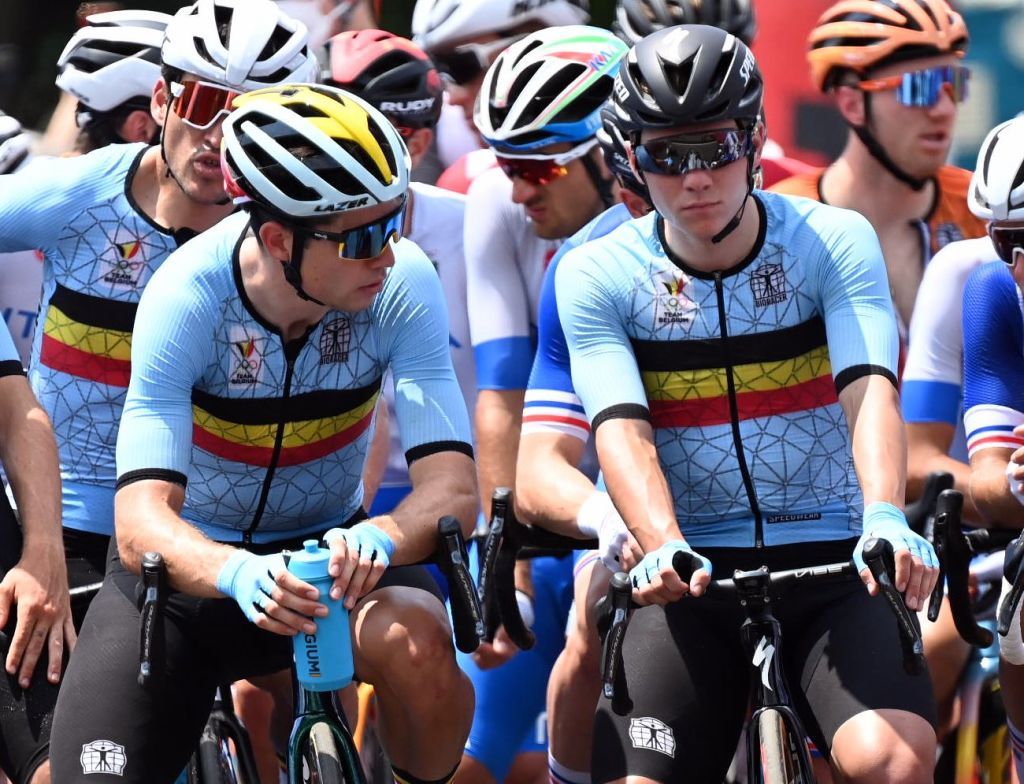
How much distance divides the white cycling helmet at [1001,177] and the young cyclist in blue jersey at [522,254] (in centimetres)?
153

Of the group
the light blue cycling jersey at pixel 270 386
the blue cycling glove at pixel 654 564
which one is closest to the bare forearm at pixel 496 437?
the light blue cycling jersey at pixel 270 386

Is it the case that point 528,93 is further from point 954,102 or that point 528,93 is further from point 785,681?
point 785,681

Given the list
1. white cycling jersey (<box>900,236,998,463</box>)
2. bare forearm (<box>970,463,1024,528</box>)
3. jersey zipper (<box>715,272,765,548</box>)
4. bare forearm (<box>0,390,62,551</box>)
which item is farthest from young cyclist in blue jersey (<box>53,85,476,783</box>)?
white cycling jersey (<box>900,236,998,463</box>)

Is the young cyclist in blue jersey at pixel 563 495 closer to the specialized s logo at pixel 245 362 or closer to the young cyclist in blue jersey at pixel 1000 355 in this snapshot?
the specialized s logo at pixel 245 362

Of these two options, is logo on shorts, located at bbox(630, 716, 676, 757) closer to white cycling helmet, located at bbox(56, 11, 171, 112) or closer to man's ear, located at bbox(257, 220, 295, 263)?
man's ear, located at bbox(257, 220, 295, 263)

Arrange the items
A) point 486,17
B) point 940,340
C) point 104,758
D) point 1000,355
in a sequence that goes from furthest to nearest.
→ point 486,17
point 940,340
point 1000,355
point 104,758

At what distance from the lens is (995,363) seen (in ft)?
19.7

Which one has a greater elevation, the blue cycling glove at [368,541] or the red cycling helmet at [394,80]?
the red cycling helmet at [394,80]

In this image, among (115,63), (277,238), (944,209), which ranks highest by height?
(277,238)

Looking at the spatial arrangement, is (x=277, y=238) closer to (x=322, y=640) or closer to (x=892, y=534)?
(x=322, y=640)

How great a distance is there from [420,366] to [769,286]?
3.05ft

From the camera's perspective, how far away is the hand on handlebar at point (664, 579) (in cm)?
471

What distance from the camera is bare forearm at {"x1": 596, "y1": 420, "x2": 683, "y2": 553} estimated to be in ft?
16.5

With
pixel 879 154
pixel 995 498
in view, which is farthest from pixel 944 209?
pixel 995 498
